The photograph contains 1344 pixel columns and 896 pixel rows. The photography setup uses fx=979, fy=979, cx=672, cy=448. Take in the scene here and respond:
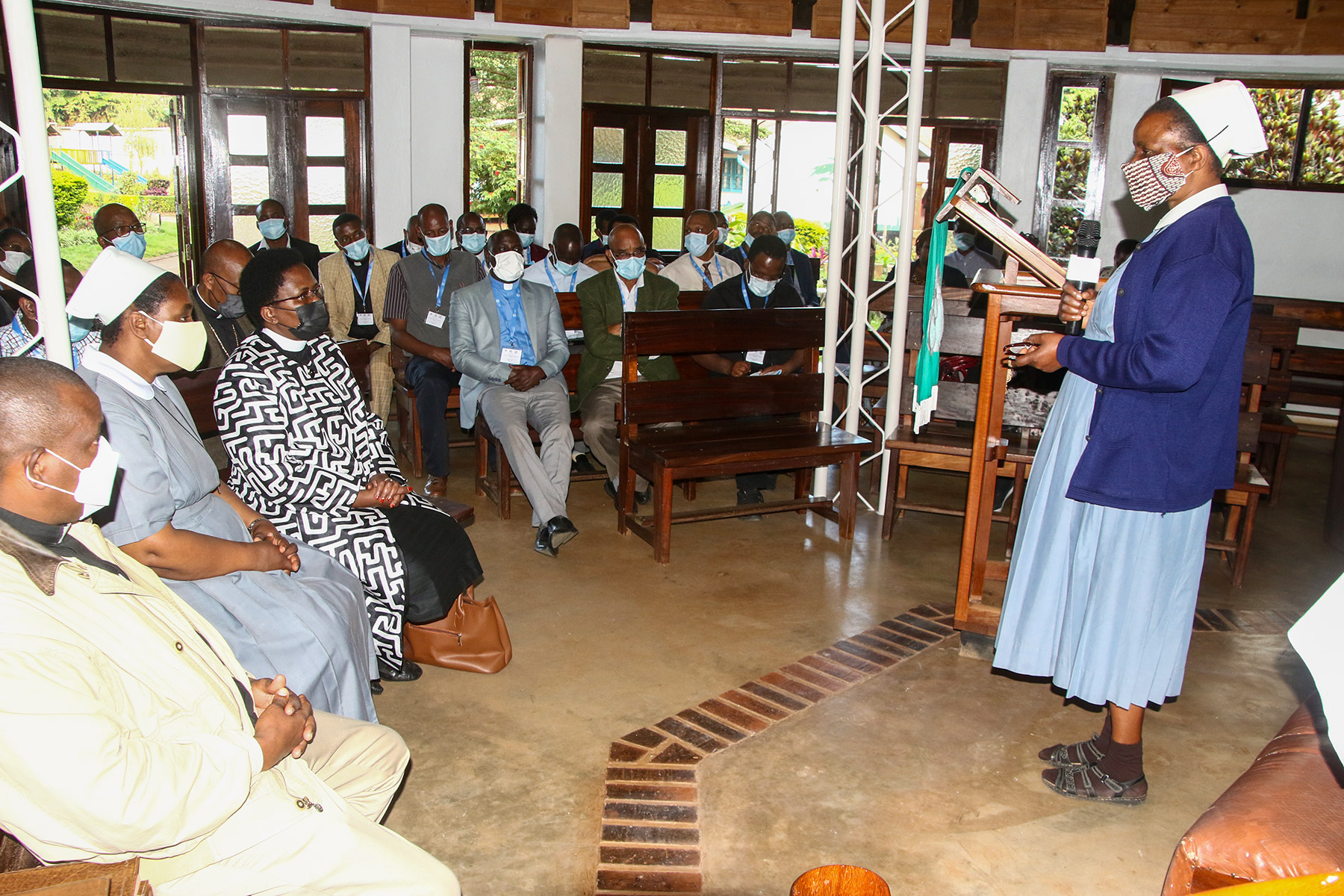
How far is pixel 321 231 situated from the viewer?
9.47 metres

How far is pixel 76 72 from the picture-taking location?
8.26m

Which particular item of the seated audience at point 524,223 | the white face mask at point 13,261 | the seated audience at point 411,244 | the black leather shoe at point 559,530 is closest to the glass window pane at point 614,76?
the seated audience at point 524,223

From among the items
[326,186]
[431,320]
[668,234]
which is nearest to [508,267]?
[431,320]

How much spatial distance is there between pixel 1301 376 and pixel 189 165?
10.1 meters

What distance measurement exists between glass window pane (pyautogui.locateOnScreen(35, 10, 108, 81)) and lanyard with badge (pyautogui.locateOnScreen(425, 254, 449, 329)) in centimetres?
420

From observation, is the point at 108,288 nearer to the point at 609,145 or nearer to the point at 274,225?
the point at 274,225

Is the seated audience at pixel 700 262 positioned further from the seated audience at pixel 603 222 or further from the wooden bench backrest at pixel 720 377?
the seated audience at pixel 603 222

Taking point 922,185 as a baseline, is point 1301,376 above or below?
below

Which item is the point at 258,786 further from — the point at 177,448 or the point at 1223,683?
the point at 1223,683

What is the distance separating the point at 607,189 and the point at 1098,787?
27.1ft

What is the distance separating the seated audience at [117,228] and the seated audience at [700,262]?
3214mm

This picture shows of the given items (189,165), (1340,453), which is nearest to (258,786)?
(1340,453)

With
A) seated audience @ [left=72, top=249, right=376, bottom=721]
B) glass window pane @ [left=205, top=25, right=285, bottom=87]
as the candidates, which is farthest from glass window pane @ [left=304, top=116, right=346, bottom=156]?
seated audience @ [left=72, top=249, right=376, bottom=721]

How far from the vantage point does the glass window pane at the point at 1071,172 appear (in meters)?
9.85
